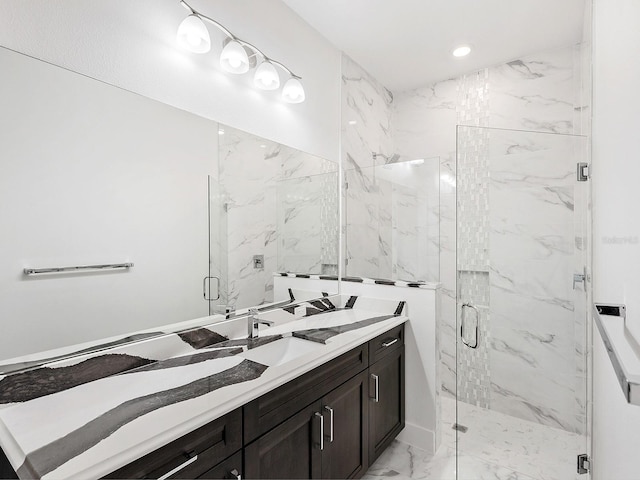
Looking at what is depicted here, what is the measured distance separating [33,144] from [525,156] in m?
2.06

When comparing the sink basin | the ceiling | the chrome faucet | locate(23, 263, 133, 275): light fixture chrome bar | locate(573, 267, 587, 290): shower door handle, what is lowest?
the sink basin

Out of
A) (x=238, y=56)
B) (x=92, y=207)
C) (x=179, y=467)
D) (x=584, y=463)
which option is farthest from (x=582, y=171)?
(x=92, y=207)

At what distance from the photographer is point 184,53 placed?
1.50 meters

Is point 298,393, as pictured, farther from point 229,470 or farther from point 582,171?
point 582,171

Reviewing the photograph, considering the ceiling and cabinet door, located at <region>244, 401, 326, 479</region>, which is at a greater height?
the ceiling

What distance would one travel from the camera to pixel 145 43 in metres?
1.36

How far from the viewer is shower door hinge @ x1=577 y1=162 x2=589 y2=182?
63.5 inches

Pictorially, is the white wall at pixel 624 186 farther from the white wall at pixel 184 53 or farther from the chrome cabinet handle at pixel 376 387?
the white wall at pixel 184 53

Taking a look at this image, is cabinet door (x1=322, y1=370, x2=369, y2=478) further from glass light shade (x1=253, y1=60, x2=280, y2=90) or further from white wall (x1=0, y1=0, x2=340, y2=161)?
glass light shade (x1=253, y1=60, x2=280, y2=90)

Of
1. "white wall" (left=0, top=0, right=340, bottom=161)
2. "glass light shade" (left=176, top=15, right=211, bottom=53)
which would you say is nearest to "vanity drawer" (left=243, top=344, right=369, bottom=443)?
"white wall" (left=0, top=0, right=340, bottom=161)

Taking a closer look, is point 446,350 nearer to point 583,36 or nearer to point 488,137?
point 488,137

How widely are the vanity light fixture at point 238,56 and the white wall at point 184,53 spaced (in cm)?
4

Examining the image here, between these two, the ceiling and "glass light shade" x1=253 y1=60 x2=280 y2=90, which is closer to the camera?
"glass light shade" x1=253 y1=60 x2=280 y2=90

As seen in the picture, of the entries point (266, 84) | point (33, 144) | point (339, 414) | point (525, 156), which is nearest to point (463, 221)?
point (525, 156)
